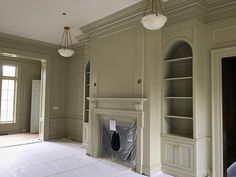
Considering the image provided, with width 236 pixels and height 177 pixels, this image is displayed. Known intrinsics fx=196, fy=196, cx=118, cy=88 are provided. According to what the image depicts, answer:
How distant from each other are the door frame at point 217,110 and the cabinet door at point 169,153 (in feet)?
2.22

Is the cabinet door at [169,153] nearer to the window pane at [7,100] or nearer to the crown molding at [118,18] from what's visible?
the crown molding at [118,18]

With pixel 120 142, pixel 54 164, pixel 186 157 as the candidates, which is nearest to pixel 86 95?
pixel 120 142

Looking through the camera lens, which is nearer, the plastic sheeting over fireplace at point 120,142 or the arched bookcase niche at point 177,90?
the arched bookcase niche at point 177,90

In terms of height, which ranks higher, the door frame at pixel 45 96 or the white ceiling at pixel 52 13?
the white ceiling at pixel 52 13

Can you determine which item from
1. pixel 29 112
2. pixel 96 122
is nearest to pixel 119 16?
pixel 96 122

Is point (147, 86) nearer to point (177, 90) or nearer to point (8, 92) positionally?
point (177, 90)

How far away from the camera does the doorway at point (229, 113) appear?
Answer: 358 centimetres

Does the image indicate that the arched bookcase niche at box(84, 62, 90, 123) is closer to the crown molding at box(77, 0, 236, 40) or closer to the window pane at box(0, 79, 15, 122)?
the crown molding at box(77, 0, 236, 40)

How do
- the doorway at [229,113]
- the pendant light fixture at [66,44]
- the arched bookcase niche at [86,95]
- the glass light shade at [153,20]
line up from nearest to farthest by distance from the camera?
the glass light shade at [153,20] → the doorway at [229,113] → the pendant light fixture at [66,44] → the arched bookcase niche at [86,95]

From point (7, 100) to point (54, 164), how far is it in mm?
4700

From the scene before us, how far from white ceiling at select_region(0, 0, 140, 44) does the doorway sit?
219cm

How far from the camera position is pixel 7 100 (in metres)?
7.70

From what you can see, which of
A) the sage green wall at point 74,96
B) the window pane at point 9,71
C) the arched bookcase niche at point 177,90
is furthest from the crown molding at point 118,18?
the window pane at point 9,71

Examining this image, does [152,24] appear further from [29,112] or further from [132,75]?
[29,112]
